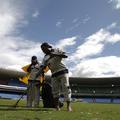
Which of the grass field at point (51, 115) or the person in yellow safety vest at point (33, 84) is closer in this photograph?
the grass field at point (51, 115)

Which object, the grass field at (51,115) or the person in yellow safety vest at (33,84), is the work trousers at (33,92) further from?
the grass field at (51,115)

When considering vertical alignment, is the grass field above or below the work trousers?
below

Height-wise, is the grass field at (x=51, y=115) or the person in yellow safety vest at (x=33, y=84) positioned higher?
the person in yellow safety vest at (x=33, y=84)

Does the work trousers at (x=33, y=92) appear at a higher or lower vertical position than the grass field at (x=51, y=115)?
higher

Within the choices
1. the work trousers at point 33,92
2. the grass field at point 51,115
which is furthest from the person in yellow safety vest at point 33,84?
the grass field at point 51,115

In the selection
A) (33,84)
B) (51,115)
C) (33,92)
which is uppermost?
(33,84)

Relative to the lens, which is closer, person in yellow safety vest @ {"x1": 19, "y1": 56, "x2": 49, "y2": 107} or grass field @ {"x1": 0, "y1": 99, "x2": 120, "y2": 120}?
grass field @ {"x1": 0, "y1": 99, "x2": 120, "y2": 120}

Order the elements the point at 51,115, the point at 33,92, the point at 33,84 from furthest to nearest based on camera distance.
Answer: the point at 33,92, the point at 33,84, the point at 51,115

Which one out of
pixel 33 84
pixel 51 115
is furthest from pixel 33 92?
pixel 51 115

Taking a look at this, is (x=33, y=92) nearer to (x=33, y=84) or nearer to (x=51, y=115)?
(x=33, y=84)

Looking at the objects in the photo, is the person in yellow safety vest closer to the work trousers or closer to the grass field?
the work trousers

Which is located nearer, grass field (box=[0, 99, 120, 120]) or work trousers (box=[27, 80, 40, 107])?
grass field (box=[0, 99, 120, 120])

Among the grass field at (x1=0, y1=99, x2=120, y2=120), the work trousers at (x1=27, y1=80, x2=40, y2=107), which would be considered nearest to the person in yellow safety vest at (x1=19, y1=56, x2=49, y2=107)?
the work trousers at (x1=27, y1=80, x2=40, y2=107)

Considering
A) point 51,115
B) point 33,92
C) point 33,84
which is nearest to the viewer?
point 51,115
